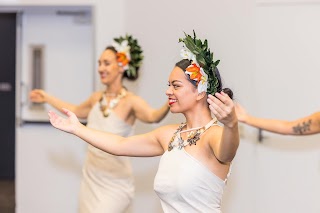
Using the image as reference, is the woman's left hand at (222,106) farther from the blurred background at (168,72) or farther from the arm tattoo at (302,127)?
the blurred background at (168,72)

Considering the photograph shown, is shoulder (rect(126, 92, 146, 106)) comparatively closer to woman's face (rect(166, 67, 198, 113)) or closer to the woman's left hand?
woman's face (rect(166, 67, 198, 113))

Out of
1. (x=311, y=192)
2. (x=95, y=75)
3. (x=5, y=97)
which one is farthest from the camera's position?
(x=5, y=97)

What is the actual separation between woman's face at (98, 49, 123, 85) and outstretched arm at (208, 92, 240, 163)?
5.68 feet

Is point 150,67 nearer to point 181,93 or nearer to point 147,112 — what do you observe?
point 147,112

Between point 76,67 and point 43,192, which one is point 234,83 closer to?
point 76,67

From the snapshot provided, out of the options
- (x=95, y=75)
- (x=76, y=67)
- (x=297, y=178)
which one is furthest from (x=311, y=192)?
(x=76, y=67)

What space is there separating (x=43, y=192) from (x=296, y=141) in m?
2.39

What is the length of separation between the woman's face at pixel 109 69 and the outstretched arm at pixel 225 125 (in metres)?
1.73

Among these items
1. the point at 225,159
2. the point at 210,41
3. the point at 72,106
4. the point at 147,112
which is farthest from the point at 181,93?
the point at 210,41

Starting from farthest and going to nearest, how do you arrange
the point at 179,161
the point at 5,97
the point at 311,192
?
the point at 5,97
the point at 311,192
the point at 179,161

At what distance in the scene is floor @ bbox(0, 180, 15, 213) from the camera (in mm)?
5613

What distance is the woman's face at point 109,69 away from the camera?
12.8 feet

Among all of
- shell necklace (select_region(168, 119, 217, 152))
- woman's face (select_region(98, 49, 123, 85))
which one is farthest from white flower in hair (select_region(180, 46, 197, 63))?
woman's face (select_region(98, 49, 123, 85))

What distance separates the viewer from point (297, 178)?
428 centimetres
